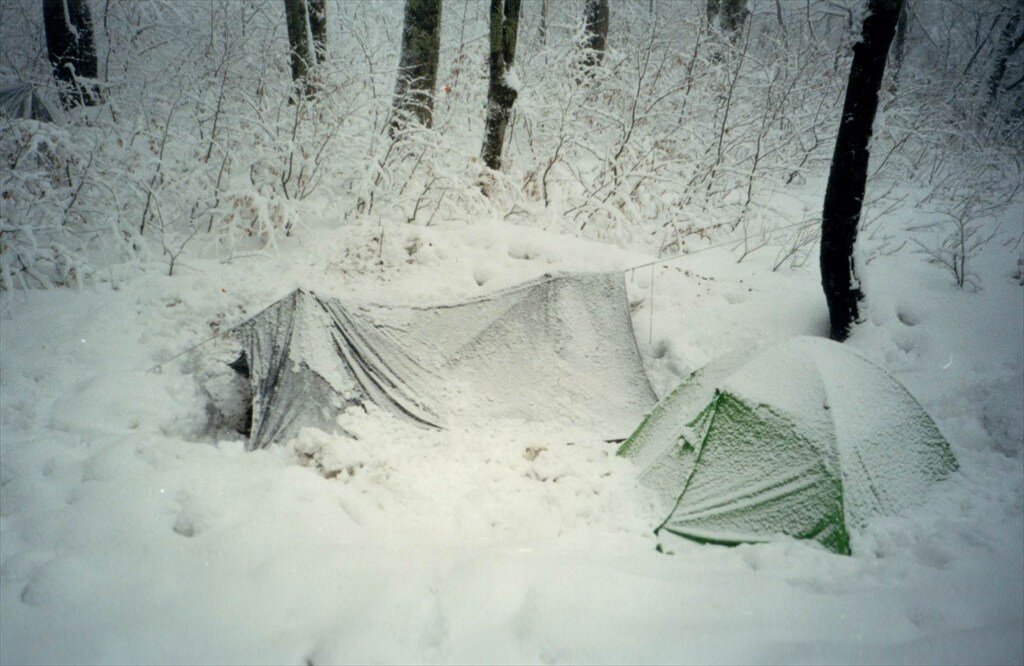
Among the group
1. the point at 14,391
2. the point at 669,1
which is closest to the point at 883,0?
the point at 14,391

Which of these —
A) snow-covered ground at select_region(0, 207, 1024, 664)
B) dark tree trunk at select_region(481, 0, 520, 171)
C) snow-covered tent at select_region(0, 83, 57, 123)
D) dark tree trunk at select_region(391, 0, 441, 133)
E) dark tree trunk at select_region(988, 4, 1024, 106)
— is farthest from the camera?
dark tree trunk at select_region(988, 4, 1024, 106)

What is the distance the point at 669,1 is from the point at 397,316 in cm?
1335

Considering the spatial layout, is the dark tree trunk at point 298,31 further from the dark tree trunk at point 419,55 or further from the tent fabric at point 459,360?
the tent fabric at point 459,360

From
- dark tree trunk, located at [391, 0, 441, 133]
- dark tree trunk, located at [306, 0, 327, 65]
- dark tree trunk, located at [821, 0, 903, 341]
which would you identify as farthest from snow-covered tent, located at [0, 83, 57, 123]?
dark tree trunk, located at [821, 0, 903, 341]

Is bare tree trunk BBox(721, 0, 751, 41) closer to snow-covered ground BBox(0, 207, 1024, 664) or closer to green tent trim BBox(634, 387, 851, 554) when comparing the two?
snow-covered ground BBox(0, 207, 1024, 664)

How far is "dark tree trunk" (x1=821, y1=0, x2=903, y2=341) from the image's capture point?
3.67 meters

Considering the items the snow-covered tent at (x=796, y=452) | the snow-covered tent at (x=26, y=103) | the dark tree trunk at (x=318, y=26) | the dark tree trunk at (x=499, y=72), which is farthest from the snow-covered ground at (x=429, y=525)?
the dark tree trunk at (x=318, y=26)

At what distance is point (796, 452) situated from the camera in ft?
9.00

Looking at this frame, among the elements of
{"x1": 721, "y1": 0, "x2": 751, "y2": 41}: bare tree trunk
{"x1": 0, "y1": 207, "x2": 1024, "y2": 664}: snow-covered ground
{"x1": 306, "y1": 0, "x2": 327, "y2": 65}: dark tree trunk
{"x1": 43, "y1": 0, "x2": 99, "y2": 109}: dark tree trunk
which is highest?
{"x1": 721, "y1": 0, "x2": 751, "y2": 41}: bare tree trunk

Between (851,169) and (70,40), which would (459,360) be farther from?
(70,40)

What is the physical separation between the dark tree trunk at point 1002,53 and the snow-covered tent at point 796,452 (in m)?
11.4

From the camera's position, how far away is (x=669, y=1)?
13.3 m

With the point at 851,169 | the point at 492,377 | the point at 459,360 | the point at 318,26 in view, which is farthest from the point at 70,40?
the point at 851,169

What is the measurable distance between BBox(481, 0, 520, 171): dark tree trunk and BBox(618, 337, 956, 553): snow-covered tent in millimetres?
4183
